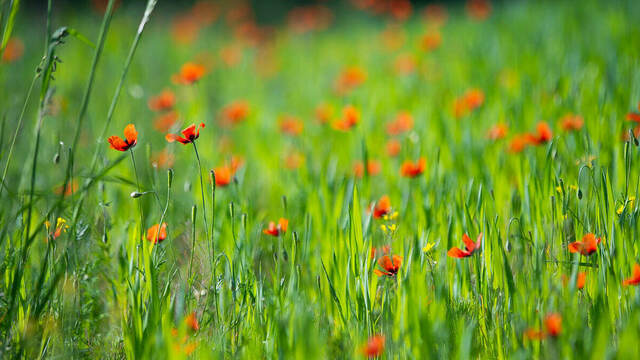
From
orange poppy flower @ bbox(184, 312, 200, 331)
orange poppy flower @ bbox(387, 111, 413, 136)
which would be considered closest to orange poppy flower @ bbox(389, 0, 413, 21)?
orange poppy flower @ bbox(387, 111, 413, 136)

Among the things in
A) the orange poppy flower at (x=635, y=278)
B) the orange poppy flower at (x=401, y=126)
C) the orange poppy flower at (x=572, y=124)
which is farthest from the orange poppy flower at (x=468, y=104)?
the orange poppy flower at (x=635, y=278)

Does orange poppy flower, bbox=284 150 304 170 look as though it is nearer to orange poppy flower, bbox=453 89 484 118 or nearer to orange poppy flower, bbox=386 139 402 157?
orange poppy flower, bbox=386 139 402 157

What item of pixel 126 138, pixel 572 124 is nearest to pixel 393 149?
pixel 572 124

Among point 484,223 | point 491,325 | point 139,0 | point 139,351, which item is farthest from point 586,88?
point 139,0

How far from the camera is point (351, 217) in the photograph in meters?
1.70

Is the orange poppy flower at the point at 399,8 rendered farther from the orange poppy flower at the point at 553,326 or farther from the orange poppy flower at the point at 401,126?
the orange poppy flower at the point at 553,326

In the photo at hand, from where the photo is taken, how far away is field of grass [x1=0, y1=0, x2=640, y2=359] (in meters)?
1.35

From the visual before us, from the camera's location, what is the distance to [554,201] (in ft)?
5.34

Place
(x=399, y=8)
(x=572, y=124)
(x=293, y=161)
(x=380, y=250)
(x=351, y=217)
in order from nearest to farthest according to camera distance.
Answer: (x=351, y=217), (x=380, y=250), (x=572, y=124), (x=293, y=161), (x=399, y=8)

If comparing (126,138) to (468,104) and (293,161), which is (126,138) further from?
(468,104)

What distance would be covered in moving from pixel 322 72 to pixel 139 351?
4.21 meters

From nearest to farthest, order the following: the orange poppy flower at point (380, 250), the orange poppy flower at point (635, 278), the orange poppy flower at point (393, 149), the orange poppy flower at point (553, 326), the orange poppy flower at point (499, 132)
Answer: the orange poppy flower at point (553, 326) < the orange poppy flower at point (635, 278) < the orange poppy flower at point (380, 250) < the orange poppy flower at point (499, 132) < the orange poppy flower at point (393, 149)

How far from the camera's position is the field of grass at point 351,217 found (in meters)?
1.35

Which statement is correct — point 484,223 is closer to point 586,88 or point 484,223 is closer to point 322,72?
point 586,88
